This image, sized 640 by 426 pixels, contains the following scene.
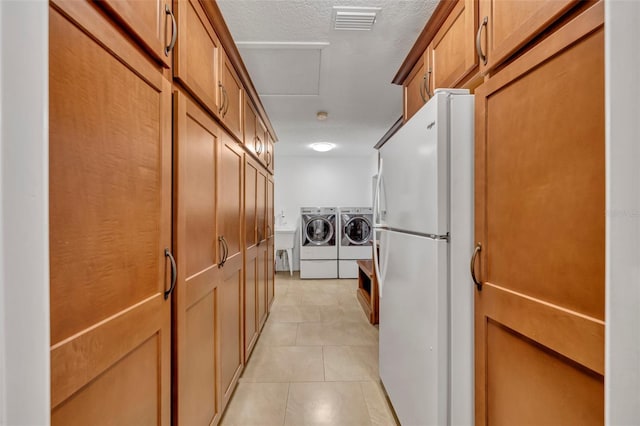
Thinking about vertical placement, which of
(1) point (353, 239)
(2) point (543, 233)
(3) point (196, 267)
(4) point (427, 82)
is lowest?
(1) point (353, 239)

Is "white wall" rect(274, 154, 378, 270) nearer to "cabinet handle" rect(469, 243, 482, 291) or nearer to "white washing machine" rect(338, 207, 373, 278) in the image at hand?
"white washing machine" rect(338, 207, 373, 278)

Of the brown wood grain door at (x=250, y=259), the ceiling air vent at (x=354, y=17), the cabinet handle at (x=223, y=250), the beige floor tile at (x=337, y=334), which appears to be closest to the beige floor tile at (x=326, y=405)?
the brown wood grain door at (x=250, y=259)

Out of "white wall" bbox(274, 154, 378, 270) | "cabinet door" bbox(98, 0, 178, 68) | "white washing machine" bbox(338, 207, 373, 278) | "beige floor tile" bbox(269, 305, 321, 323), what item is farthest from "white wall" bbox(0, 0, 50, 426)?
"white wall" bbox(274, 154, 378, 270)

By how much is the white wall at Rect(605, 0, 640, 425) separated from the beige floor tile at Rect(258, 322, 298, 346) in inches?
97.6

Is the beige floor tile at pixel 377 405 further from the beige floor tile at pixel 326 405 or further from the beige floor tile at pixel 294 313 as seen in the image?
the beige floor tile at pixel 294 313

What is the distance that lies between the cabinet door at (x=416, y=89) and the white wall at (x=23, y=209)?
1.61 m

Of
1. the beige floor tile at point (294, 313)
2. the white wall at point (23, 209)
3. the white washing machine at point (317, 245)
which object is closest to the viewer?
the white wall at point (23, 209)

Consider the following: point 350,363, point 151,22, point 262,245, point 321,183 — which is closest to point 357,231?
point 321,183

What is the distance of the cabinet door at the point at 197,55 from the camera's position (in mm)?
1063

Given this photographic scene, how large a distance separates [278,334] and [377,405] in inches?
50.8

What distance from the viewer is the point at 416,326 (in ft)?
4.23

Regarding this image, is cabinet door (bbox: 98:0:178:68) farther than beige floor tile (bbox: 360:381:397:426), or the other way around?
beige floor tile (bbox: 360:381:397:426)

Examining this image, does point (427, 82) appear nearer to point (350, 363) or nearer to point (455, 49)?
Result: point (455, 49)

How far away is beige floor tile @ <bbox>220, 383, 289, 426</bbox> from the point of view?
5.45ft
